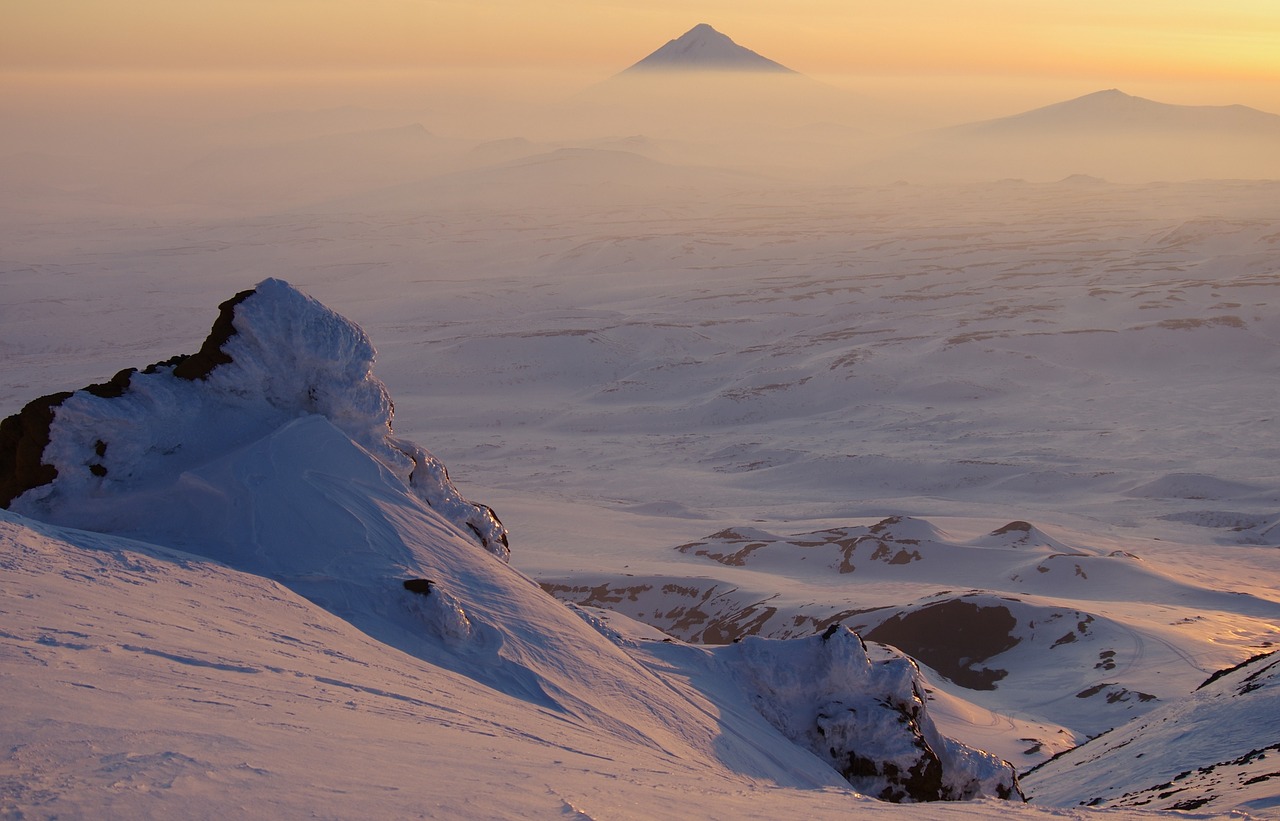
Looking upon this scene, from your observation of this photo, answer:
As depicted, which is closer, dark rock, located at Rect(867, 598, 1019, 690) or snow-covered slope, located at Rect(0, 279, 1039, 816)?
snow-covered slope, located at Rect(0, 279, 1039, 816)

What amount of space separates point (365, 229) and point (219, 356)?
10383cm

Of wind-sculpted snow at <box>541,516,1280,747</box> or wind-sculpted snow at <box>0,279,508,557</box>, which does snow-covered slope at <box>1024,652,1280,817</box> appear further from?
wind-sculpted snow at <box>0,279,508,557</box>

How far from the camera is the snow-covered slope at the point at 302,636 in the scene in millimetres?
5160

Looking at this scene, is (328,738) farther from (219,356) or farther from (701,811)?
(219,356)

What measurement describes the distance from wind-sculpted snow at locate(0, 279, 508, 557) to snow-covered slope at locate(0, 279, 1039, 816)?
0.02 metres

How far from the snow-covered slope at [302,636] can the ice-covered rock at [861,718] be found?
0.02 meters

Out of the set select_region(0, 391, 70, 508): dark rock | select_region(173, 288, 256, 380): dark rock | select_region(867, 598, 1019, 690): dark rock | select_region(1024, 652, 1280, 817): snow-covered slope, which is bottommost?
select_region(867, 598, 1019, 690): dark rock

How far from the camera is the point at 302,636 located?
7.79 m

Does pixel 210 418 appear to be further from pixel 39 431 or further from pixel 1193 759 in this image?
pixel 1193 759

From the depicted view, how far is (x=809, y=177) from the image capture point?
579 feet

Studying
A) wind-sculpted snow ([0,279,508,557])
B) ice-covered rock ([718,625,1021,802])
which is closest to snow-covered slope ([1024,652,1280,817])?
ice-covered rock ([718,625,1021,802])

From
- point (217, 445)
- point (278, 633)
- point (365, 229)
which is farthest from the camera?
point (365, 229)

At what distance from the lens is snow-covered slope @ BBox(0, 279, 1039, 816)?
516cm

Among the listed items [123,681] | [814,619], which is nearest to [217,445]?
[123,681]
